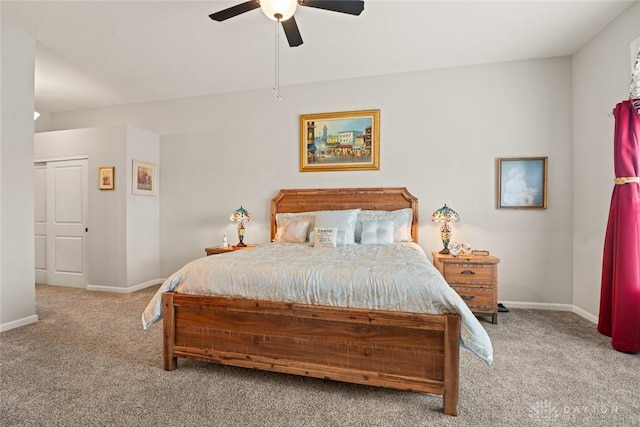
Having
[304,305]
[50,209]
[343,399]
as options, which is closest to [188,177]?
[50,209]

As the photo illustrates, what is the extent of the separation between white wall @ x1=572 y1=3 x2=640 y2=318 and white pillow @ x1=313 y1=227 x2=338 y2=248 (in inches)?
105

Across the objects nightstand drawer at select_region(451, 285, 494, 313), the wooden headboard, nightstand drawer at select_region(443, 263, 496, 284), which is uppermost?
the wooden headboard

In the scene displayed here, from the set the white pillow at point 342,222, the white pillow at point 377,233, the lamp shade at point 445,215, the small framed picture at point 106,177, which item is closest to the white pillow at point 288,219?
the white pillow at point 342,222

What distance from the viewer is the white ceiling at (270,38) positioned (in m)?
2.68

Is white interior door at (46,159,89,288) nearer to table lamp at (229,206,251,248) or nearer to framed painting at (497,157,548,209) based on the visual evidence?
table lamp at (229,206,251,248)

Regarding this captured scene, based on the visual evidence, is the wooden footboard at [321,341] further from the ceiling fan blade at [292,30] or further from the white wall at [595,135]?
the white wall at [595,135]

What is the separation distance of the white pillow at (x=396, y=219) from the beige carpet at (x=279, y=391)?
1.38 meters

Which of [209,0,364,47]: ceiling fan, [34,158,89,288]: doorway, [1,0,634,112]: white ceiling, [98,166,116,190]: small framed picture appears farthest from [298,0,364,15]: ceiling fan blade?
[34,158,89,288]: doorway

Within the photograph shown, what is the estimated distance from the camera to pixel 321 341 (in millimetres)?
1871

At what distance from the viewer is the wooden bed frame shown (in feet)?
5.54

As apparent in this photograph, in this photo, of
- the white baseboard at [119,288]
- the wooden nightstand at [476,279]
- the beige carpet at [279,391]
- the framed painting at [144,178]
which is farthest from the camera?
the framed painting at [144,178]

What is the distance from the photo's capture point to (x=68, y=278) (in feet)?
15.0

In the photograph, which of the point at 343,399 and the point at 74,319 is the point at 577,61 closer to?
the point at 343,399

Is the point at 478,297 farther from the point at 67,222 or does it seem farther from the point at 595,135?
the point at 67,222
